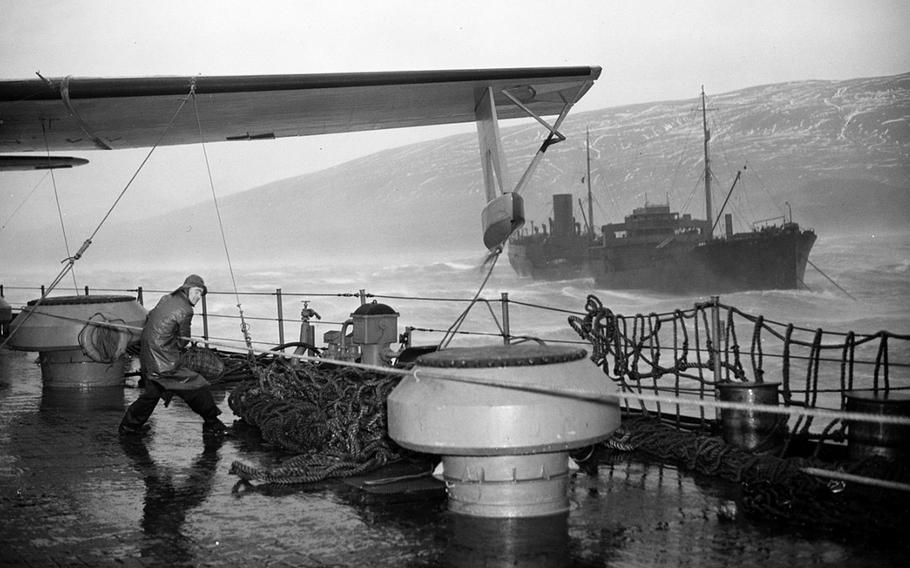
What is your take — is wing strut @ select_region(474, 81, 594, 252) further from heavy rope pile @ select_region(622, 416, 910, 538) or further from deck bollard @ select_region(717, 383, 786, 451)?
heavy rope pile @ select_region(622, 416, 910, 538)

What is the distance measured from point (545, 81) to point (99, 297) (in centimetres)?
582

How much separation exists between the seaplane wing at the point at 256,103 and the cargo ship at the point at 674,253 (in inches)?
1330

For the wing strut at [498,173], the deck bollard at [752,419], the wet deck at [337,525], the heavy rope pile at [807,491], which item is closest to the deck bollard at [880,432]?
the heavy rope pile at [807,491]

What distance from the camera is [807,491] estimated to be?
15.8 ft

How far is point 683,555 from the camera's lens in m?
4.02

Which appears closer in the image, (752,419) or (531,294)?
(752,419)

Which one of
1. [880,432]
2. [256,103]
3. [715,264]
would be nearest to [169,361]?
[256,103]

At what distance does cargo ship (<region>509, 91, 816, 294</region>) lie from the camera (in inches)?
1821

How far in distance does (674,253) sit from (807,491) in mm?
45696

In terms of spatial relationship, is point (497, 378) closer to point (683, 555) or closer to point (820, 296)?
point (683, 555)

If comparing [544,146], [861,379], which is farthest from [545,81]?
[861,379]

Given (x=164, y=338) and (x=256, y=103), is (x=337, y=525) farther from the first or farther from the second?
(x=256, y=103)

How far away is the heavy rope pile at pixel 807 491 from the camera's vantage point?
4465 millimetres

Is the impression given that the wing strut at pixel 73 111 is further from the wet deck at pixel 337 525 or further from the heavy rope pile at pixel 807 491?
the heavy rope pile at pixel 807 491
